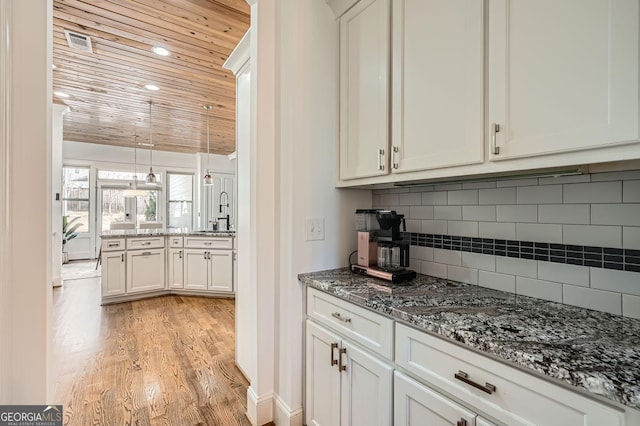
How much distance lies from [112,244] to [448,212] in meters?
4.23

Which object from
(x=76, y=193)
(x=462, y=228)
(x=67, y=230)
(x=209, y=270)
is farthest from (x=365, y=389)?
(x=76, y=193)

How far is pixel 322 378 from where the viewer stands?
147 centimetres

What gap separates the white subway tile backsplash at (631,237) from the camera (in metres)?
1.02

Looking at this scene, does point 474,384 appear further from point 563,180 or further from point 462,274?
point 563,180

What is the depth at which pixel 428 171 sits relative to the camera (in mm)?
1324

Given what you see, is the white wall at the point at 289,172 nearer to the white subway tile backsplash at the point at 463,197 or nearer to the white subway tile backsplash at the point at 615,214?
the white subway tile backsplash at the point at 463,197

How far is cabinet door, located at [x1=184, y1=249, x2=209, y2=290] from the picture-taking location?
4203mm

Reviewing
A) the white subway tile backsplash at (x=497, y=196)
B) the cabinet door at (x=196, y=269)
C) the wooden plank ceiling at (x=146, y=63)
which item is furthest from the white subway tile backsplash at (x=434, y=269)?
the cabinet door at (x=196, y=269)

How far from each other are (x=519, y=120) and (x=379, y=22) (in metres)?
0.91

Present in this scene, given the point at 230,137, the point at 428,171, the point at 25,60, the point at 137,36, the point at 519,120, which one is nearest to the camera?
the point at 519,120

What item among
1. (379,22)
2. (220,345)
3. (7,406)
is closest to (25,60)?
(7,406)

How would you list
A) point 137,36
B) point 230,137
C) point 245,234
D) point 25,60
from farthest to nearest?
point 230,137
point 137,36
point 245,234
point 25,60

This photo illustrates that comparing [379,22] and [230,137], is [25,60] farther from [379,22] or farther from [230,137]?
[230,137]

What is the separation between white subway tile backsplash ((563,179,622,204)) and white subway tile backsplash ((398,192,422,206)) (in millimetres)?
692
